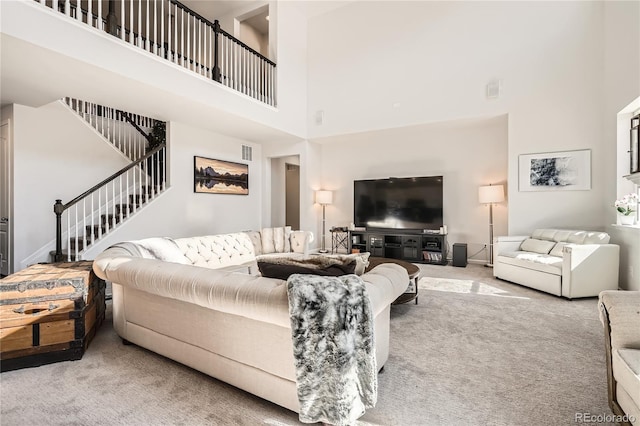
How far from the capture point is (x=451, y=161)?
6289 millimetres

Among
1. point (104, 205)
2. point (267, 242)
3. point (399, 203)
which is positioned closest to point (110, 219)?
point (104, 205)

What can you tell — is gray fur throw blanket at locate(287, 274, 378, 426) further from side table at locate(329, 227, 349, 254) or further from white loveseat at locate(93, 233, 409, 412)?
side table at locate(329, 227, 349, 254)

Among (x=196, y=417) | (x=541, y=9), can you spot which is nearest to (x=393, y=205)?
(x=541, y=9)

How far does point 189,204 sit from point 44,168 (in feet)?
6.97

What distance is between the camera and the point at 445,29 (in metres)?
5.67

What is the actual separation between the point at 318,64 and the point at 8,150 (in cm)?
563

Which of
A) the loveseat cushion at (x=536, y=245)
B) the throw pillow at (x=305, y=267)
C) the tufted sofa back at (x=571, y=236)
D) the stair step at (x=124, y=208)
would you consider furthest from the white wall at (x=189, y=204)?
the tufted sofa back at (x=571, y=236)

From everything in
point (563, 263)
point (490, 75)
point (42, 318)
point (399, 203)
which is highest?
point (490, 75)

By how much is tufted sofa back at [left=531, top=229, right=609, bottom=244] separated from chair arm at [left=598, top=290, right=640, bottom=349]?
3247 millimetres

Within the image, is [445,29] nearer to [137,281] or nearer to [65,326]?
[137,281]

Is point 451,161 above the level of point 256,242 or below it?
above

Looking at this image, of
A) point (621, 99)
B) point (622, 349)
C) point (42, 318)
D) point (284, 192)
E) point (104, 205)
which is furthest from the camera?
point (284, 192)

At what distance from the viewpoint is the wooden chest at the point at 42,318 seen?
2074mm

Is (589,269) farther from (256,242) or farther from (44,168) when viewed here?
(44,168)
